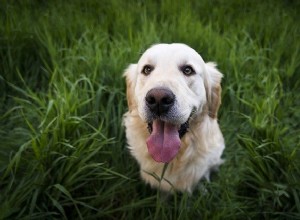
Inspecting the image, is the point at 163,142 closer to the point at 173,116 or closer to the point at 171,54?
the point at 173,116

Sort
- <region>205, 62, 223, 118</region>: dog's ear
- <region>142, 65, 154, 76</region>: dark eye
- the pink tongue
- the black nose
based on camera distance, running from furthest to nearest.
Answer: <region>205, 62, 223, 118</region>: dog's ear → <region>142, 65, 154, 76</region>: dark eye → the pink tongue → the black nose

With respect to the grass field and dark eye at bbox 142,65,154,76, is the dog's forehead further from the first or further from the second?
the grass field

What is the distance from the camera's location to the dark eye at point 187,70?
2.46 m

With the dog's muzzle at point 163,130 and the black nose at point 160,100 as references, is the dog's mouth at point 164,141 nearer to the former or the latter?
the dog's muzzle at point 163,130

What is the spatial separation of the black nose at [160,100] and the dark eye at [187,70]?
36 centimetres

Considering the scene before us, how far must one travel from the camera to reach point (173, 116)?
2203mm

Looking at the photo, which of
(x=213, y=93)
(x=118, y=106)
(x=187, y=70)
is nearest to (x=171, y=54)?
(x=187, y=70)

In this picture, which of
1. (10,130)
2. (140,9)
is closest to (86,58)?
(10,130)

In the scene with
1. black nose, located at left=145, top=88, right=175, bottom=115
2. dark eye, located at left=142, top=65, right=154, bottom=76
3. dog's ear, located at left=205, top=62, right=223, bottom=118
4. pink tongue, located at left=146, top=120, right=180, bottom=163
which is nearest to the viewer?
black nose, located at left=145, top=88, right=175, bottom=115

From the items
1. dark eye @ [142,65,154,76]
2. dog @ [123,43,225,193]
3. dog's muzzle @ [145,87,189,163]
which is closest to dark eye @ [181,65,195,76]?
dog @ [123,43,225,193]

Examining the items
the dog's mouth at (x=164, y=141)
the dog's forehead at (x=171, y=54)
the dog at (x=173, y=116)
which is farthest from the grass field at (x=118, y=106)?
the dog's forehead at (x=171, y=54)

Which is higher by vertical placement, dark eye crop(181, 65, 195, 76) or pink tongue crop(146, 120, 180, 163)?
dark eye crop(181, 65, 195, 76)

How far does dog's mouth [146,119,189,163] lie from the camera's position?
237 centimetres

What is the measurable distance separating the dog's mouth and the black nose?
0.60ft
